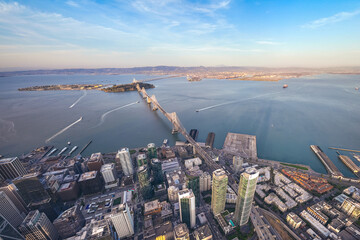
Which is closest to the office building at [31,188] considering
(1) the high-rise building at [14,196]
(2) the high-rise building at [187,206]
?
(1) the high-rise building at [14,196]

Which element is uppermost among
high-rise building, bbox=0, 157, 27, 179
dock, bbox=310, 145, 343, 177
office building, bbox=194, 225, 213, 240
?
high-rise building, bbox=0, 157, 27, 179

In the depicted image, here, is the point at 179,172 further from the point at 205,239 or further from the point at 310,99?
the point at 310,99

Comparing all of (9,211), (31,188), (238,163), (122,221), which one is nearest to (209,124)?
(238,163)

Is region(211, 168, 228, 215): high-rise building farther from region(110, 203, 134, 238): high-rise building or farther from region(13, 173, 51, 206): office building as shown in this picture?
region(13, 173, 51, 206): office building

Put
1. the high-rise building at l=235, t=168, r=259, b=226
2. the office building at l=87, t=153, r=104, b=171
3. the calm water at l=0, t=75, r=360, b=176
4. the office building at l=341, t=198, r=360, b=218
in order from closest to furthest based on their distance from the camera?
the high-rise building at l=235, t=168, r=259, b=226
the office building at l=341, t=198, r=360, b=218
the office building at l=87, t=153, r=104, b=171
the calm water at l=0, t=75, r=360, b=176

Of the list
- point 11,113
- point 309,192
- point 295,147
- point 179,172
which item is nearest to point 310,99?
point 295,147

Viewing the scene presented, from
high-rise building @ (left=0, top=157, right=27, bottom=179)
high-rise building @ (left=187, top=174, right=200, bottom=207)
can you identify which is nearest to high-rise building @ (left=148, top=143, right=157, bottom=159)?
high-rise building @ (left=187, top=174, right=200, bottom=207)
